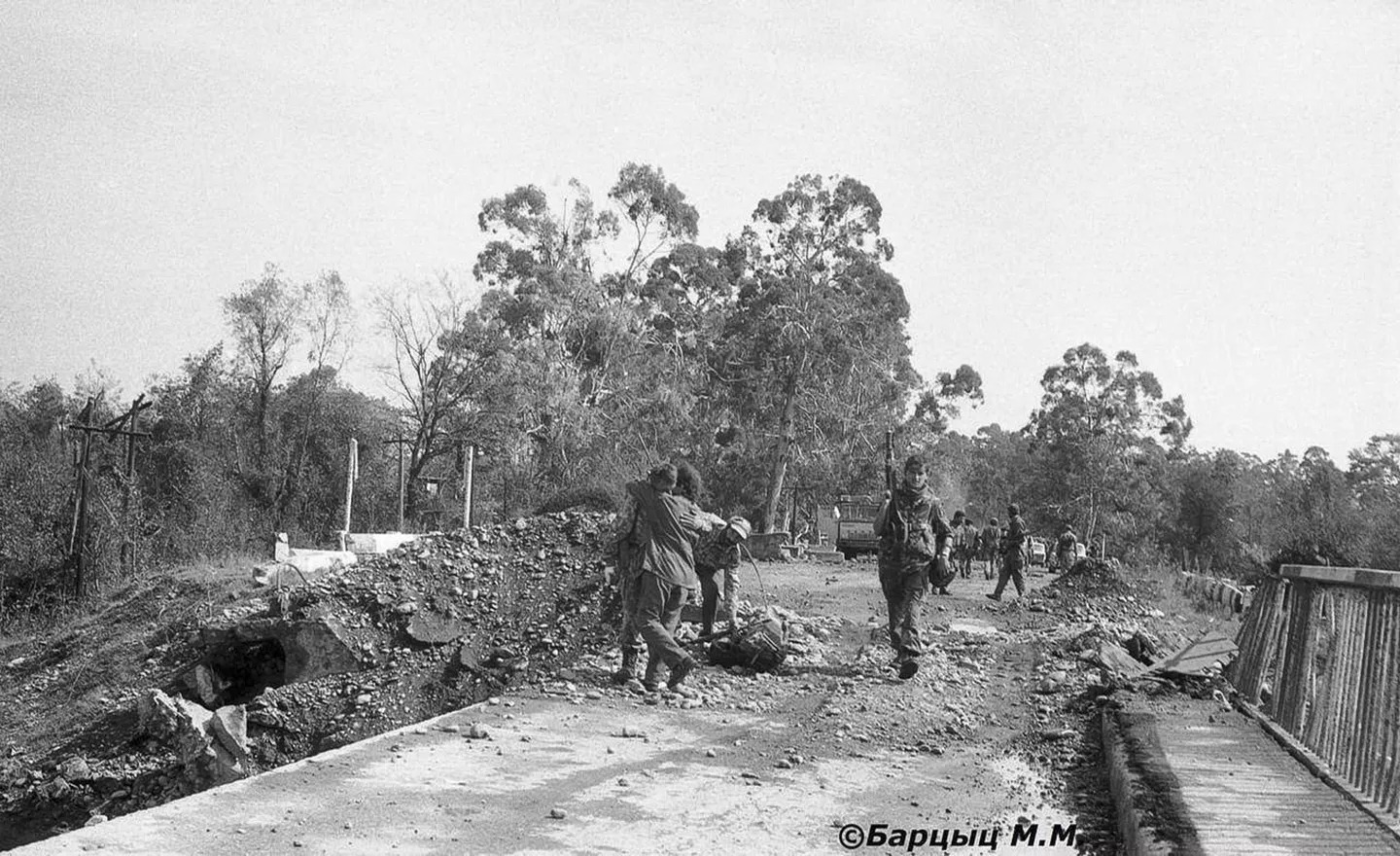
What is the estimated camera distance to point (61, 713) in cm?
1647

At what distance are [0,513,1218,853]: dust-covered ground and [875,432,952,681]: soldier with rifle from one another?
0.39 metres

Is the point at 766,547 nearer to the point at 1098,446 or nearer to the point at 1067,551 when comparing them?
the point at 1067,551

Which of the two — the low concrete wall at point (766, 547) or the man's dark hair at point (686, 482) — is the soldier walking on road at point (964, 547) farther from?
the man's dark hair at point (686, 482)

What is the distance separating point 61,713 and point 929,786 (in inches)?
578

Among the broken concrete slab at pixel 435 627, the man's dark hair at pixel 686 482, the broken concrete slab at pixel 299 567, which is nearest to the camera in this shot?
the man's dark hair at pixel 686 482

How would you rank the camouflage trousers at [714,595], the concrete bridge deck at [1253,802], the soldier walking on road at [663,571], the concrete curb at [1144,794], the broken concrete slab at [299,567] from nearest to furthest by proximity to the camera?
the concrete bridge deck at [1253,802]
the concrete curb at [1144,794]
the soldier walking on road at [663,571]
the camouflage trousers at [714,595]
the broken concrete slab at [299,567]

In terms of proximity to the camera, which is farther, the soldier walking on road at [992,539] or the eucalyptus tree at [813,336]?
the eucalyptus tree at [813,336]

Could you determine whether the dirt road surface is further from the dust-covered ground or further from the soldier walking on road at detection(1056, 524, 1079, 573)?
the soldier walking on road at detection(1056, 524, 1079, 573)

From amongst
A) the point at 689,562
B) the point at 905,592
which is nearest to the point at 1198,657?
the point at 905,592

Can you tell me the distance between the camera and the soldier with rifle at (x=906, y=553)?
10.1 meters

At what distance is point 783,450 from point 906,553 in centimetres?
2835

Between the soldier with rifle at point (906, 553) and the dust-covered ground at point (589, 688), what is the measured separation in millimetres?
387

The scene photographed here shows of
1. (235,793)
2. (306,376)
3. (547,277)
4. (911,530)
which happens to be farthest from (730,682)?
(306,376)

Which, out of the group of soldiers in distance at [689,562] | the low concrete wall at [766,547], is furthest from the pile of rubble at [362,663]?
the low concrete wall at [766,547]
